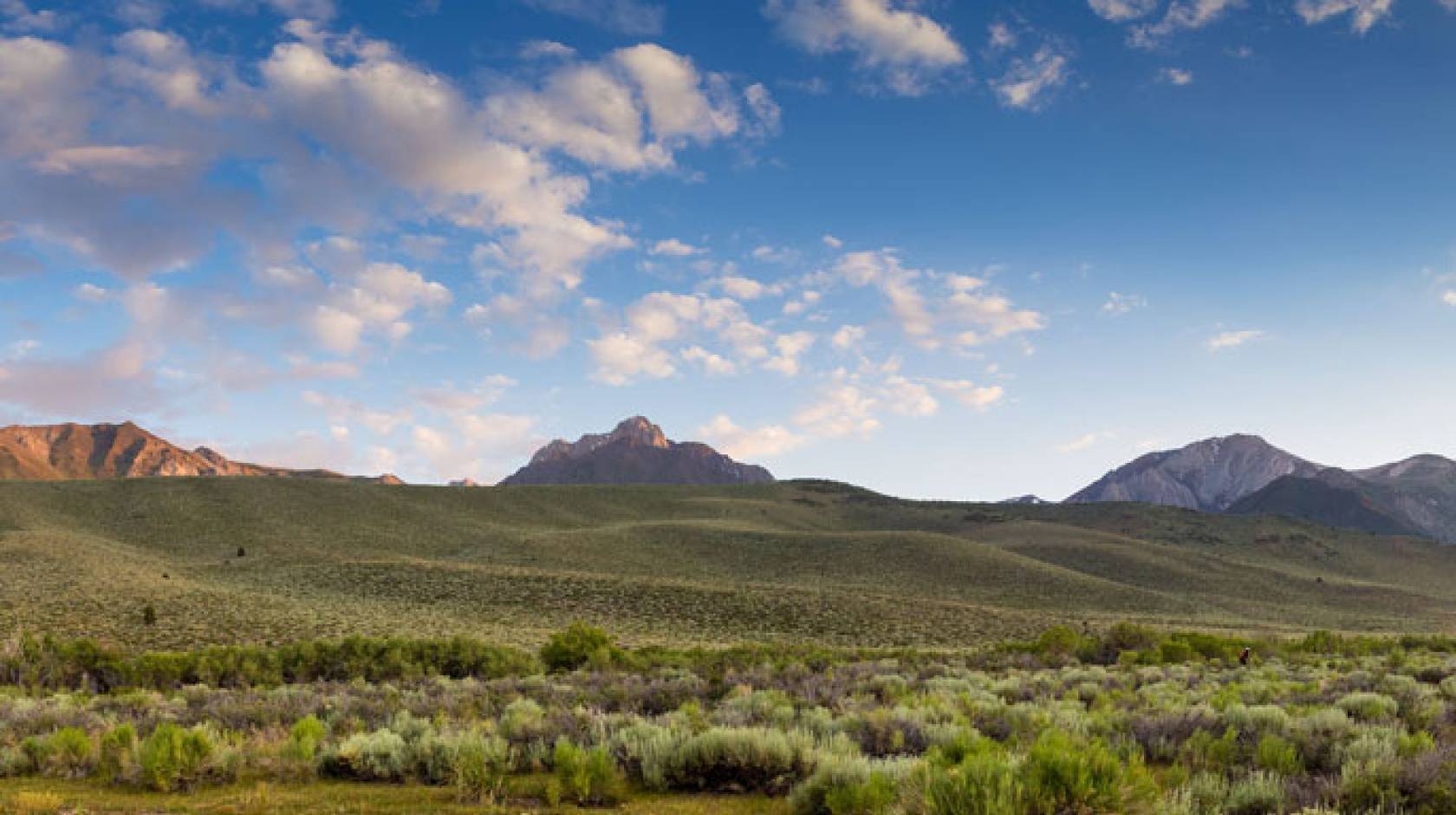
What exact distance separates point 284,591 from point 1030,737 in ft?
158

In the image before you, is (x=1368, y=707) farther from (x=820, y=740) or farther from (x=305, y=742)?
(x=305, y=742)

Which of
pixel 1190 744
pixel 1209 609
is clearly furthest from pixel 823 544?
pixel 1190 744

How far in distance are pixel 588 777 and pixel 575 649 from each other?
65.3 feet

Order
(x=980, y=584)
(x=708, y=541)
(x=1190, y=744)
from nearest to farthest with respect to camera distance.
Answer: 1. (x=1190, y=744)
2. (x=980, y=584)
3. (x=708, y=541)

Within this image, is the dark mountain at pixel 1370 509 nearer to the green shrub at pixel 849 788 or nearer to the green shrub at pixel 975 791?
the green shrub at pixel 849 788

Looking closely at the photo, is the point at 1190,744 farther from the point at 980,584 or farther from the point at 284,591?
the point at 980,584

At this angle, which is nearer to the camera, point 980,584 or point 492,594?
point 492,594

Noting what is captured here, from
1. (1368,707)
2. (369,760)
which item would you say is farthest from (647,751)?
(1368,707)

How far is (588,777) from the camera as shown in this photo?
24.2 feet

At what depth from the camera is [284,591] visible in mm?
47500

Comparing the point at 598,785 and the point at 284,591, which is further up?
the point at 598,785

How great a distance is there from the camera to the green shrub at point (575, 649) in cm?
2575

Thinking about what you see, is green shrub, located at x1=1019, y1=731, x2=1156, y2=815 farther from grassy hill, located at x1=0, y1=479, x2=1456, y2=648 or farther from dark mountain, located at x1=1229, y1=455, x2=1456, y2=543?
dark mountain, located at x1=1229, y1=455, x2=1456, y2=543

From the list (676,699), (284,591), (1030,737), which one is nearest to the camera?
(1030,737)
